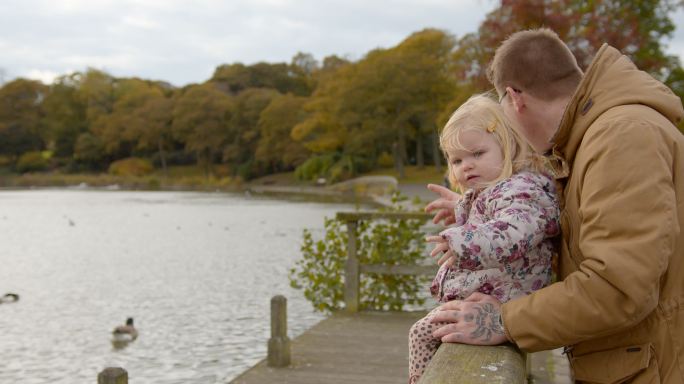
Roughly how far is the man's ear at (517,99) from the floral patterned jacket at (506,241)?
0.57 ft

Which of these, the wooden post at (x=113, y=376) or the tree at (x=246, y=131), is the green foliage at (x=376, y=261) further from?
the tree at (x=246, y=131)

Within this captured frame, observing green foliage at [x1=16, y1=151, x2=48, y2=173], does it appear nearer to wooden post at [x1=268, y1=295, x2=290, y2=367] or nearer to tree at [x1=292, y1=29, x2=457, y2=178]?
tree at [x1=292, y1=29, x2=457, y2=178]

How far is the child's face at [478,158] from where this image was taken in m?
2.00

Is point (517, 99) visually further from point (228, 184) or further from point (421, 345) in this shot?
point (228, 184)

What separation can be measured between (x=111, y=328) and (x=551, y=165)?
1001cm

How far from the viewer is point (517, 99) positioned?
1.86 metres

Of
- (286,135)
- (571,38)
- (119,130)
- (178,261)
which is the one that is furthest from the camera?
(119,130)

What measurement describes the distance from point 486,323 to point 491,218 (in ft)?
1.05

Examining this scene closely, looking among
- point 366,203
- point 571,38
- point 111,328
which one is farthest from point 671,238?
point 366,203

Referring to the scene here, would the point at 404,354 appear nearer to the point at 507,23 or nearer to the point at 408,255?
the point at 408,255

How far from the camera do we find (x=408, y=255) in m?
7.41

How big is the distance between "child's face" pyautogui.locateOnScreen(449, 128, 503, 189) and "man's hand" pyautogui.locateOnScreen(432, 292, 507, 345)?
35cm

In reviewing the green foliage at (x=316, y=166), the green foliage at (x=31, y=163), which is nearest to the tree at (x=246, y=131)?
the green foliage at (x=316, y=166)

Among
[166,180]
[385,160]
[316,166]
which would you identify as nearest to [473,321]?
[316,166]
